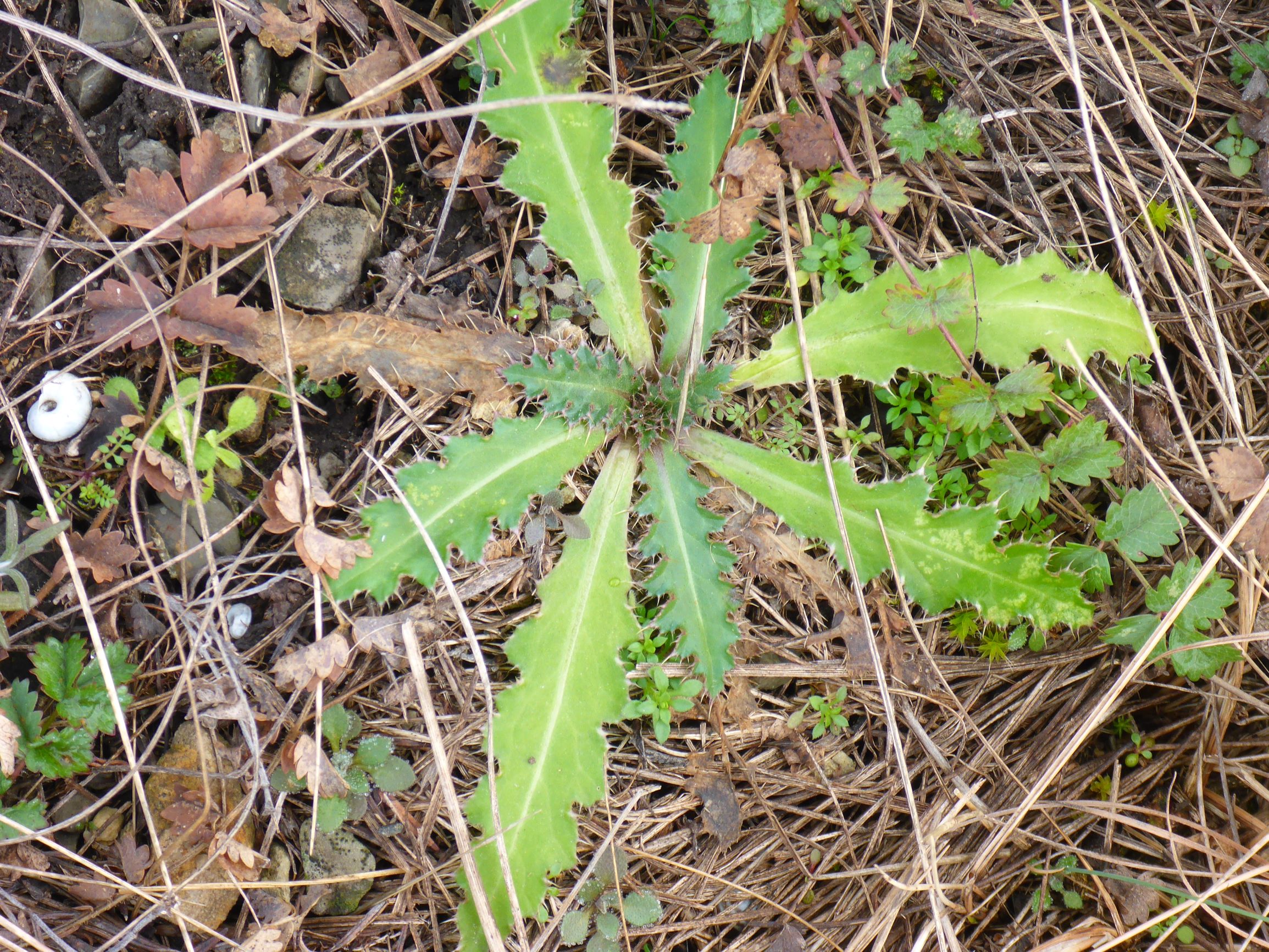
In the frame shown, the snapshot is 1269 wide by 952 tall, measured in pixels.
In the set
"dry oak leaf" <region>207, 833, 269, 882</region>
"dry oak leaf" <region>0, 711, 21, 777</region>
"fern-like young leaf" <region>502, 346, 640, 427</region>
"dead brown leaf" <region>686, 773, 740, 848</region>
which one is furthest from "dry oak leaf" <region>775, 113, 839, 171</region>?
"dry oak leaf" <region>0, 711, 21, 777</region>

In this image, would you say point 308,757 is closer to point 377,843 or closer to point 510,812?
point 377,843

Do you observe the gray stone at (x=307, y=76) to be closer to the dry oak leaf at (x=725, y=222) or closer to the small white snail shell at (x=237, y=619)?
the dry oak leaf at (x=725, y=222)

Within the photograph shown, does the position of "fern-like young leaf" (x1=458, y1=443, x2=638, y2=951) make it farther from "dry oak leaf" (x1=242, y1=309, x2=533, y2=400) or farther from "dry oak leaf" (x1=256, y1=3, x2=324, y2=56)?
"dry oak leaf" (x1=256, y1=3, x2=324, y2=56)

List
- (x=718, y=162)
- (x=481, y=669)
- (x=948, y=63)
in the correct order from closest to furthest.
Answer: (x=481, y=669) < (x=718, y=162) < (x=948, y=63)

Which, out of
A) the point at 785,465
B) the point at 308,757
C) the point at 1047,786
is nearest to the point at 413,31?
the point at 785,465

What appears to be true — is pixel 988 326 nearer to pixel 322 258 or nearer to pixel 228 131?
pixel 322 258

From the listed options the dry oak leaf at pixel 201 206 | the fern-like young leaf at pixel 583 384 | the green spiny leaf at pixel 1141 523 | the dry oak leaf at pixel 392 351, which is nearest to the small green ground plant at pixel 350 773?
the dry oak leaf at pixel 392 351

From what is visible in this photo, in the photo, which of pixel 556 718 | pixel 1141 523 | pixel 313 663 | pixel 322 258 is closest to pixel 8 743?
pixel 313 663

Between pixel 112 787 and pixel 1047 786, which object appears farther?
pixel 1047 786
